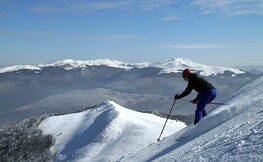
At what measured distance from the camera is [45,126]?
2218 inches

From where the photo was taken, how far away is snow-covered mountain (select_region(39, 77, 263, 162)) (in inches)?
413

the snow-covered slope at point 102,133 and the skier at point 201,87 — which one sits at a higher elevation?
the skier at point 201,87

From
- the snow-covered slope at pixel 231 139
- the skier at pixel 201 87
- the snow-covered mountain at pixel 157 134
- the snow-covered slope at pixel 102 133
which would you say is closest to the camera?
the snow-covered slope at pixel 231 139

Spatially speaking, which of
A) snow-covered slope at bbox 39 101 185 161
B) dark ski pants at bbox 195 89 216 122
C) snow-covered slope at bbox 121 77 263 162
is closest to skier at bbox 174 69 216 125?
dark ski pants at bbox 195 89 216 122

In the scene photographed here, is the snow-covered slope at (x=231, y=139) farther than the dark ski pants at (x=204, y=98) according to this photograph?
No

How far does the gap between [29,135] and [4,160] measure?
525 cm

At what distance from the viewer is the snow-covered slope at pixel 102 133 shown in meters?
40.4

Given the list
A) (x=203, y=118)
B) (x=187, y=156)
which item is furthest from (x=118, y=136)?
(x=187, y=156)

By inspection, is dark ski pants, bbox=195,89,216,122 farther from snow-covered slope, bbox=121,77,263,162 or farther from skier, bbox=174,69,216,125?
snow-covered slope, bbox=121,77,263,162

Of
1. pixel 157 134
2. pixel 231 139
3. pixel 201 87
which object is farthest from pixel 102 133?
pixel 231 139

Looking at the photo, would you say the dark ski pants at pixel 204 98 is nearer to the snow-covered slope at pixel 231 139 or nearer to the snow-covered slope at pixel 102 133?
the snow-covered slope at pixel 231 139

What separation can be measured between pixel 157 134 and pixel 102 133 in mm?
8027

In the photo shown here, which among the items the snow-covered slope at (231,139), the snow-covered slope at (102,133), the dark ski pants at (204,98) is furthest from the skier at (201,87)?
the snow-covered slope at (102,133)

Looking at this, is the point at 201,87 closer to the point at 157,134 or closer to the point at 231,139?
the point at 231,139
